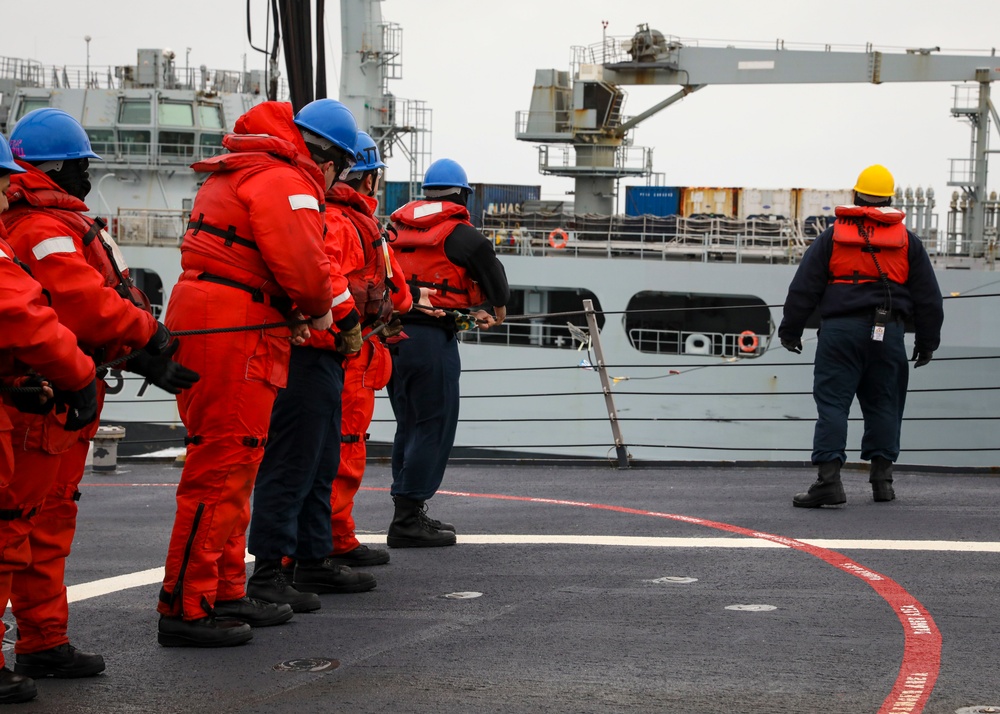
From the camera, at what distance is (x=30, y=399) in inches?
110

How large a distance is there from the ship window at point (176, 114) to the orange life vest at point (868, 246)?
75.1 ft

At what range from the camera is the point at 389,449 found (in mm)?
17562

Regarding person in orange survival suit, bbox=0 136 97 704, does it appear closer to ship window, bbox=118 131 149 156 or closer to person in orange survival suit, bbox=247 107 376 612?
person in orange survival suit, bbox=247 107 376 612

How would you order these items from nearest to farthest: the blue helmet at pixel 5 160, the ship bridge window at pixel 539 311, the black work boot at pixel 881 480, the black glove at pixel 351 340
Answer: the blue helmet at pixel 5 160, the black glove at pixel 351 340, the black work boot at pixel 881 480, the ship bridge window at pixel 539 311

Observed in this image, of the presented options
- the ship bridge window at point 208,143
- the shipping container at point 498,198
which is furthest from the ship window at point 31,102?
the shipping container at point 498,198

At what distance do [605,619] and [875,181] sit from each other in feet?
9.91

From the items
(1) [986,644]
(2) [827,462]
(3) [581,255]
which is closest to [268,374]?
(1) [986,644]

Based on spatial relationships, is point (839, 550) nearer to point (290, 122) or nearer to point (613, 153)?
point (290, 122)

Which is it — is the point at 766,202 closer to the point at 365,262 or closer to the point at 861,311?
the point at 861,311

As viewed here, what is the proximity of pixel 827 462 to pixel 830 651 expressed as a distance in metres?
2.60

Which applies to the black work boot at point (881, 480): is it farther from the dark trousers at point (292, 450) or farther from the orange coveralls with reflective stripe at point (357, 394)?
the dark trousers at point (292, 450)

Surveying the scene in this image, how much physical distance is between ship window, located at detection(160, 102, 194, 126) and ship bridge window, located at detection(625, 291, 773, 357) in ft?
36.6

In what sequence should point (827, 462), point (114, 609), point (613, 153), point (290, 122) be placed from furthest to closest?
1. point (613, 153)
2. point (827, 462)
3. point (114, 609)
4. point (290, 122)

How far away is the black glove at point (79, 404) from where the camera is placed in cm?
283
